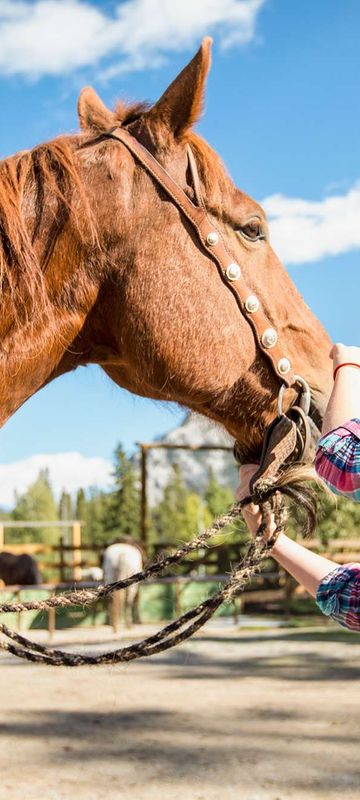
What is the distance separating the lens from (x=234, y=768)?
5734mm

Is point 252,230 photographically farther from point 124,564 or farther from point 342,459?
point 124,564

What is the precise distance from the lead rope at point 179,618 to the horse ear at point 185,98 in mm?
868

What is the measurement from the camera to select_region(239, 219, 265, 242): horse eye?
198 cm

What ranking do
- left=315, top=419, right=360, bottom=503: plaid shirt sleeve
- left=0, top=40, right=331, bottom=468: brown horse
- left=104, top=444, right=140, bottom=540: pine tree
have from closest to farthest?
left=315, top=419, right=360, bottom=503: plaid shirt sleeve < left=0, top=40, right=331, bottom=468: brown horse < left=104, top=444, right=140, bottom=540: pine tree

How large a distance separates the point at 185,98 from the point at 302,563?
1.05 m

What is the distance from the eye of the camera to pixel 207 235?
1.91 meters

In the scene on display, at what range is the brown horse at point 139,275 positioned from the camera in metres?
1.81

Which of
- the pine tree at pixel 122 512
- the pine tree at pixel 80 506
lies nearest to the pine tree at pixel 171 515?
the pine tree at pixel 80 506

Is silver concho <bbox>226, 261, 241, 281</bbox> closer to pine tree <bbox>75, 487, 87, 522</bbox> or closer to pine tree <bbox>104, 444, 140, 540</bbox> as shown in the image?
pine tree <bbox>104, 444, 140, 540</bbox>

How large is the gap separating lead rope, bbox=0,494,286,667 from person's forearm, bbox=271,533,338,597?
41 mm

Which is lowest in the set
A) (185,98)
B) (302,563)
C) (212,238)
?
(302,563)

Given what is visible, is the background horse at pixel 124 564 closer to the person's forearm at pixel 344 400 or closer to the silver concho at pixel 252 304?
the silver concho at pixel 252 304

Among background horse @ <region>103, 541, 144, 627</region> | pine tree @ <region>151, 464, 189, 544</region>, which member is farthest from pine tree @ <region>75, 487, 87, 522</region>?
background horse @ <region>103, 541, 144, 627</region>

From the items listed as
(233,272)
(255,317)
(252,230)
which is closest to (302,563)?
(255,317)
